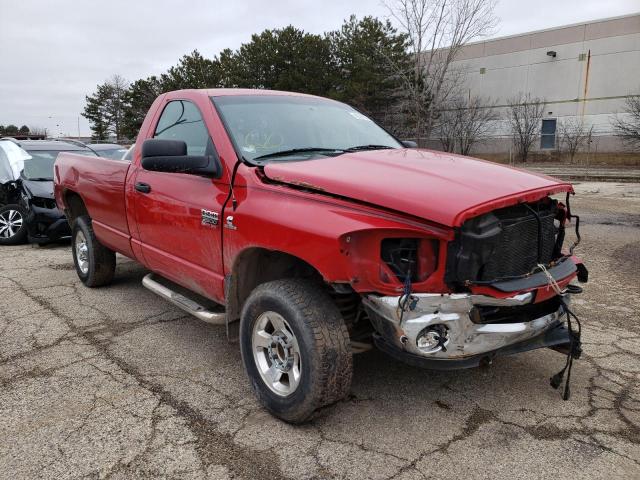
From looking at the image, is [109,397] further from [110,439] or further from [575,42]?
[575,42]

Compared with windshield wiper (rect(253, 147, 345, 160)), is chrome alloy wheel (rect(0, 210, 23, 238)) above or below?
below

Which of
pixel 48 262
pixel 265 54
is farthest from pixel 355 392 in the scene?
pixel 265 54

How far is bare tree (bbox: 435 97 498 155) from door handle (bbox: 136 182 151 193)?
96.8 feet

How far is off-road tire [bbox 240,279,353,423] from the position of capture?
272 centimetres

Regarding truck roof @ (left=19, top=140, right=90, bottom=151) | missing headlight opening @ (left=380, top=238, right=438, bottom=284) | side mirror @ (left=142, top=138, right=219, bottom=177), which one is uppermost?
side mirror @ (left=142, top=138, right=219, bottom=177)

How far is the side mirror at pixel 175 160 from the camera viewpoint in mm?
3354

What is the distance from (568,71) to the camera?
35.7m

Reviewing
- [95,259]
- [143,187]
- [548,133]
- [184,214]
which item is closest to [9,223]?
[95,259]

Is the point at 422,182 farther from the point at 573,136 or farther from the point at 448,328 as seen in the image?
the point at 573,136

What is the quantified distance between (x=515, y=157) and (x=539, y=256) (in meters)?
33.0

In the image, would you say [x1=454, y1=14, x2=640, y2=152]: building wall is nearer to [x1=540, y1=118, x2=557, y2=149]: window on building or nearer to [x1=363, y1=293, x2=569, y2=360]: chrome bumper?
[x1=540, y1=118, x2=557, y2=149]: window on building

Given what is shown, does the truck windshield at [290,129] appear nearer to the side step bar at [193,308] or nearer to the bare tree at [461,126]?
the side step bar at [193,308]

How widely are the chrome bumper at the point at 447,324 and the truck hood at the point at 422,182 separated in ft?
1.35

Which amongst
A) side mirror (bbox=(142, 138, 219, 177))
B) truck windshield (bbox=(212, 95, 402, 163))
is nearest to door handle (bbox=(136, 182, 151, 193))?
side mirror (bbox=(142, 138, 219, 177))
